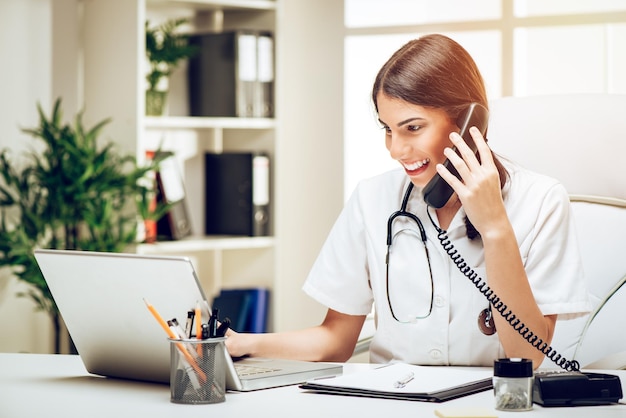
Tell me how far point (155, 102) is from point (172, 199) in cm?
37

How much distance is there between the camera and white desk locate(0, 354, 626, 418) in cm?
116

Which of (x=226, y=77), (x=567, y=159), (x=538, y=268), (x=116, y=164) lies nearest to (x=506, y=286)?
(x=538, y=268)

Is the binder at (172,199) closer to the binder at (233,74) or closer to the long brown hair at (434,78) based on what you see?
the binder at (233,74)

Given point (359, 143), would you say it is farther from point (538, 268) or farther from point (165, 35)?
point (538, 268)

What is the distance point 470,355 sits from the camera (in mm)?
1686

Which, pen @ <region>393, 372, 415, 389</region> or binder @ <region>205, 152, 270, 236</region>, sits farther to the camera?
binder @ <region>205, 152, 270, 236</region>

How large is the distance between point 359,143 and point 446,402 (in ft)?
8.99

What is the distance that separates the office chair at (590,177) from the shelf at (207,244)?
1.58 m

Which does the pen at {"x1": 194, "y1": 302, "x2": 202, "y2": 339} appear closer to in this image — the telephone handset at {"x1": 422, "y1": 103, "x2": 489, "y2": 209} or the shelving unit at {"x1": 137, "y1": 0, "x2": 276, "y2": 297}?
the telephone handset at {"x1": 422, "y1": 103, "x2": 489, "y2": 209}

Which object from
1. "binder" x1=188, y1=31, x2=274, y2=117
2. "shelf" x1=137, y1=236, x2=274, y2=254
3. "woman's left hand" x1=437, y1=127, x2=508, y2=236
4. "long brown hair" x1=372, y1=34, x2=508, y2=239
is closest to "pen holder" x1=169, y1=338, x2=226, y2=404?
"woman's left hand" x1=437, y1=127, x2=508, y2=236

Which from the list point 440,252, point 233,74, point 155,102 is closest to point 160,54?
point 155,102

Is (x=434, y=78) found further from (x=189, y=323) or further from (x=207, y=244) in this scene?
(x=207, y=244)

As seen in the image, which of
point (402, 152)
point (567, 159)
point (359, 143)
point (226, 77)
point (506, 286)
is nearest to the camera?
point (506, 286)

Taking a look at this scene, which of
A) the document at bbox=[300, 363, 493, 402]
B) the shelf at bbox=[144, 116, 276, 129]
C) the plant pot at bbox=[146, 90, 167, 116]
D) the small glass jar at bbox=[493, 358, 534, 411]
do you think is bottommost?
the document at bbox=[300, 363, 493, 402]
